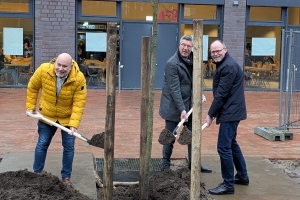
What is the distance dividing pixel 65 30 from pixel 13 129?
6866 millimetres

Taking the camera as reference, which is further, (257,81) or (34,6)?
(257,81)

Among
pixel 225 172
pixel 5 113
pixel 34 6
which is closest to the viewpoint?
pixel 225 172

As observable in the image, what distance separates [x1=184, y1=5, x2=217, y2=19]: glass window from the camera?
52.1ft

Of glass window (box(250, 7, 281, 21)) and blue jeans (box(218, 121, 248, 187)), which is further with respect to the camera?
glass window (box(250, 7, 281, 21))

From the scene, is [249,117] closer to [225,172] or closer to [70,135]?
[225,172]

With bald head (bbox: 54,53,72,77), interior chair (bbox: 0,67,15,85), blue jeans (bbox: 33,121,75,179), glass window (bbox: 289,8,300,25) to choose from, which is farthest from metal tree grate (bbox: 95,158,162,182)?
glass window (bbox: 289,8,300,25)

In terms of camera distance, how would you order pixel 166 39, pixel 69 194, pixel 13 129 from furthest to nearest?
pixel 166 39, pixel 13 129, pixel 69 194

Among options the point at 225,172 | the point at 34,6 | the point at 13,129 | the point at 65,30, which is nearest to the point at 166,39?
the point at 65,30

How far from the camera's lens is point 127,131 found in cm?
870

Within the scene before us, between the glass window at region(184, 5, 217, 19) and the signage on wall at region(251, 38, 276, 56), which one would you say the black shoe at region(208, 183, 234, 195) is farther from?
the signage on wall at region(251, 38, 276, 56)

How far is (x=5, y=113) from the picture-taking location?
10.4 meters

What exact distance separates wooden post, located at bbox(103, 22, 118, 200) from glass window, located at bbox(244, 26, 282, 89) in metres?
13.0

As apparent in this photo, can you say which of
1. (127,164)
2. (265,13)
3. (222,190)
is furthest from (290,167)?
(265,13)

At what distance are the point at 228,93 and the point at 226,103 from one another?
0.41 feet
